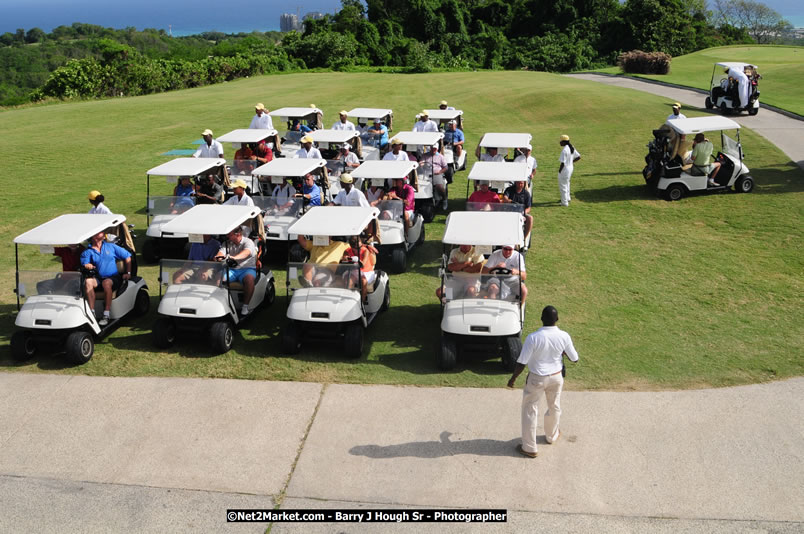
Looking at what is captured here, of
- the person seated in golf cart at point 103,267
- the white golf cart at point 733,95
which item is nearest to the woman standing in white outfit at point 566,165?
the person seated in golf cart at point 103,267

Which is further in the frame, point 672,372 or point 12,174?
point 12,174

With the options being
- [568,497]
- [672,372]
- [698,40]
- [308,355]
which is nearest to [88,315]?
[308,355]

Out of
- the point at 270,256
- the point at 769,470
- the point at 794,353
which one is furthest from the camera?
the point at 270,256

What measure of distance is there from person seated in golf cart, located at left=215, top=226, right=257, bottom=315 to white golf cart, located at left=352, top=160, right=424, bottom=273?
2.46m

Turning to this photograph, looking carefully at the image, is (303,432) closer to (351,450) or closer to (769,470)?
(351,450)

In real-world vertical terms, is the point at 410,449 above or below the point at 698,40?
below

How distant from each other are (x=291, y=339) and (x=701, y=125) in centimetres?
1139

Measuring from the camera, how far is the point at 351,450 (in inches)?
306

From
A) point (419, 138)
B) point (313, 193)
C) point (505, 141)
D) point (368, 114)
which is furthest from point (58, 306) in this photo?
point (368, 114)

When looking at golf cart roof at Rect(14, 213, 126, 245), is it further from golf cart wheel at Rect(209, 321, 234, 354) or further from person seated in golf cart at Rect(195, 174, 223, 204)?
person seated in golf cart at Rect(195, 174, 223, 204)

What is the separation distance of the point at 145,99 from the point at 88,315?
31176 millimetres

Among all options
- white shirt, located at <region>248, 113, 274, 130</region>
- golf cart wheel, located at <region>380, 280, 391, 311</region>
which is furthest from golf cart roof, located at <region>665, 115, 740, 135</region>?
white shirt, located at <region>248, 113, 274, 130</region>

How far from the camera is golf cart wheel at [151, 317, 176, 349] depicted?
33.3ft

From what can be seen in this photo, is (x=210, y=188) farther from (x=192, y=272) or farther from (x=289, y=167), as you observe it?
(x=192, y=272)
